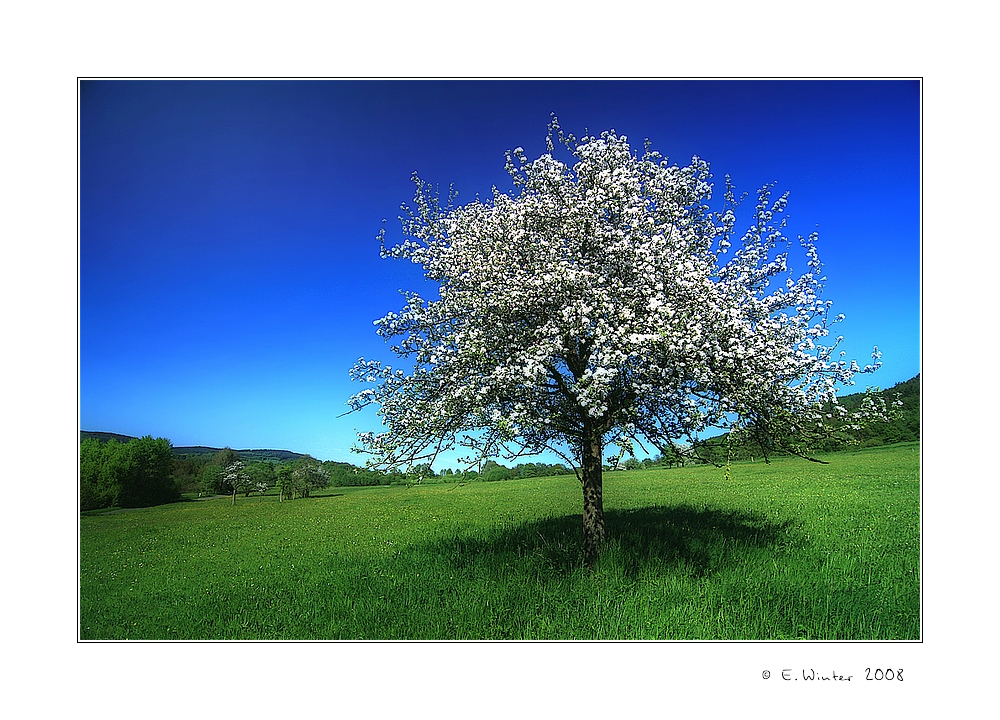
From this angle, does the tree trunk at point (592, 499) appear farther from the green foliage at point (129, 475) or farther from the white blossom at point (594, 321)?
the green foliage at point (129, 475)

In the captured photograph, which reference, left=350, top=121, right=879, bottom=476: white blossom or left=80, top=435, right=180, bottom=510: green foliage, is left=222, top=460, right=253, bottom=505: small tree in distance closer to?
left=80, top=435, right=180, bottom=510: green foliage

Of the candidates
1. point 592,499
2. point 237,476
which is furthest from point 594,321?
point 237,476

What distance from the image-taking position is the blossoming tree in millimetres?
4320

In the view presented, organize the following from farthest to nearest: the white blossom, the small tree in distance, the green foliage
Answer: the small tree in distance < the green foliage < the white blossom

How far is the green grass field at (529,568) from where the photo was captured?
4.98m

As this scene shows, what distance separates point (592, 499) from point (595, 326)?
1997 millimetres

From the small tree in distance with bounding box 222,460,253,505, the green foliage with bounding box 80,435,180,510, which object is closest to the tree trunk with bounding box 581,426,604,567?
the small tree in distance with bounding box 222,460,253,505

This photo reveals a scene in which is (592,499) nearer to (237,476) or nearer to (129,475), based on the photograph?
(237,476)

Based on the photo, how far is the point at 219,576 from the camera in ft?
20.3

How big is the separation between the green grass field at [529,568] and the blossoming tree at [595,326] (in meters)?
0.86

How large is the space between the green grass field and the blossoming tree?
0.86 m
